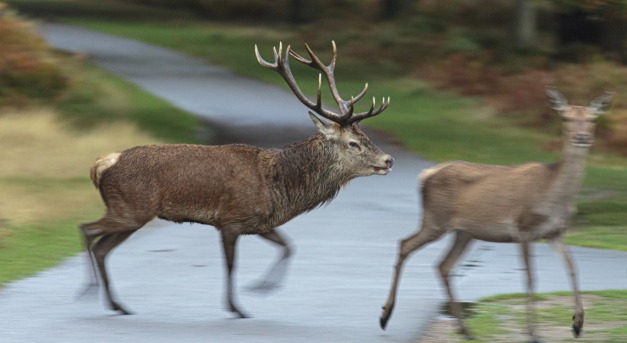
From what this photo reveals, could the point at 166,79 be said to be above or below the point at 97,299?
below

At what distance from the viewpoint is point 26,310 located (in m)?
11.0

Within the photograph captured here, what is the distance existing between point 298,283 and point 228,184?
1.68m

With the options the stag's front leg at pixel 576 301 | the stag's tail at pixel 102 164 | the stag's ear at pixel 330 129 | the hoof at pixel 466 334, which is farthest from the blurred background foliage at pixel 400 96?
the stag's front leg at pixel 576 301

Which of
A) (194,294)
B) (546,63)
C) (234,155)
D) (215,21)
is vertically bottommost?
(215,21)

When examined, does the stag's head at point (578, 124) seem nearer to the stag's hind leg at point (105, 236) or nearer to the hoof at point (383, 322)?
the hoof at point (383, 322)

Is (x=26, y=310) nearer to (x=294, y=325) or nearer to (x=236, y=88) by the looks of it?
(x=294, y=325)

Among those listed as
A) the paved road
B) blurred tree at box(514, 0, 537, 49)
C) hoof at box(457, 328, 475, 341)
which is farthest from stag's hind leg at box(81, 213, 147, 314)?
blurred tree at box(514, 0, 537, 49)

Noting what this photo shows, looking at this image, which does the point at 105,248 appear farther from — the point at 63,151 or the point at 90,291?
the point at 63,151

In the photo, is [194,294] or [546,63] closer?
[194,294]

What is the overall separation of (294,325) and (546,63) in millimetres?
21857

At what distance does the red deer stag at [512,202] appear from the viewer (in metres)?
9.96

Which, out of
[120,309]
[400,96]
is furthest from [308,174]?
[400,96]

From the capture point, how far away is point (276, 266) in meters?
11.5

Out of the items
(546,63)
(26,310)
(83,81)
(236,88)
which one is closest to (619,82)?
(546,63)
